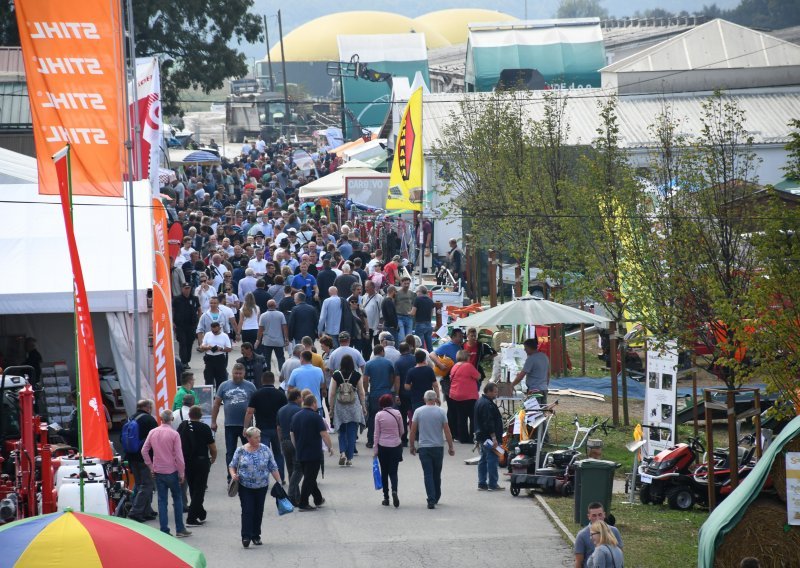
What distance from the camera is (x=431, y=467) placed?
15352 mm

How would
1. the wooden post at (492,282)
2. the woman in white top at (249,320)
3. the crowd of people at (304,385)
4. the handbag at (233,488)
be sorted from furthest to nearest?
the wooden post at (492,282) → the woman in white top at (249,320) → the crowd of people at (304,385) → the handbag at (233,488)

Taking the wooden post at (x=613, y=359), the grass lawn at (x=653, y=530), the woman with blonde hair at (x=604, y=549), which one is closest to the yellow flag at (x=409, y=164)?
the wooden post at (x=613, y=359)

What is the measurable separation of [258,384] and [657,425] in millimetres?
5574

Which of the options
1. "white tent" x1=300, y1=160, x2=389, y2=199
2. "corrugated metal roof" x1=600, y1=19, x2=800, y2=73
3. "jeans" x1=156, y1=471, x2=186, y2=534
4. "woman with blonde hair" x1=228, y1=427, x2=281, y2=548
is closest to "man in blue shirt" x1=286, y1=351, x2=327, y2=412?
"jeans" x1=156, y1=471, x2=186, y2=534

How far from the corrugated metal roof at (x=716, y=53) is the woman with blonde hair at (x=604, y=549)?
140 feet

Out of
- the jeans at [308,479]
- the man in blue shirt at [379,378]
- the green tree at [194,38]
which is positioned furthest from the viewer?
the green tree at [194,38]

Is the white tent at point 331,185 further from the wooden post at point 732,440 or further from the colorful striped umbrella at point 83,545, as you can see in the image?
the colorful striped umbrella at point 83,545

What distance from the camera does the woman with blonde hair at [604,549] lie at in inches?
424

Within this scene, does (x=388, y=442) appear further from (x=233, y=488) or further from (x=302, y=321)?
(x=302, y=321)

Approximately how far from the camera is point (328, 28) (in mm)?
A: 154750

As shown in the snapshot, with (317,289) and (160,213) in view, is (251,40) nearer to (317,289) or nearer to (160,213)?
(317,289)

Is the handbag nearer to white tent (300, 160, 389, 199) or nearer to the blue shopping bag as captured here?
the blue shopping bag

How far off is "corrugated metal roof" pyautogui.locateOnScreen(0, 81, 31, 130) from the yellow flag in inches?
433

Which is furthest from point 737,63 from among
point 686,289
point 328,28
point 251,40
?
point 328,28
